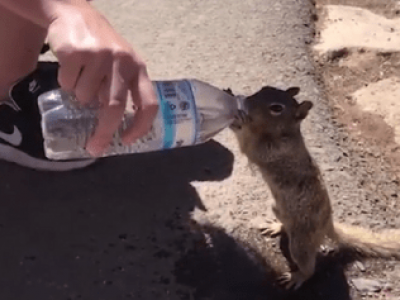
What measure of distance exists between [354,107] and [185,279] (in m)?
1.30

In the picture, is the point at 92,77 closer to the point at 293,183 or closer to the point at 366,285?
the point at 293,183

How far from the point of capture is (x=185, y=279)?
2307 millimetres

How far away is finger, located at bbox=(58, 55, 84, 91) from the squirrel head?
838 mm

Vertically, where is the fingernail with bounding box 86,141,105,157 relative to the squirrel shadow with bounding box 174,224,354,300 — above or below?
above

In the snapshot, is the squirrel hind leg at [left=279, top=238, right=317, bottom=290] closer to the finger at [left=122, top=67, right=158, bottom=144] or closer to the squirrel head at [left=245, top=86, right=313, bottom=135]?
the squirrel head at [left=245, top=86, right=313, bottom=135]

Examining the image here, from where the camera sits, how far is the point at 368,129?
3.10 meters

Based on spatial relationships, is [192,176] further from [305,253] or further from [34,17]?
[34,17]

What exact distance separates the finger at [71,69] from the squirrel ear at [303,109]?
3.03ft

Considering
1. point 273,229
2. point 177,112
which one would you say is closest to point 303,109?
point 273,229

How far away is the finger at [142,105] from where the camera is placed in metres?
1.65

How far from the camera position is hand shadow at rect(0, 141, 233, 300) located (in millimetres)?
2240

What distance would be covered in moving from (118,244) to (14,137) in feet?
1.76

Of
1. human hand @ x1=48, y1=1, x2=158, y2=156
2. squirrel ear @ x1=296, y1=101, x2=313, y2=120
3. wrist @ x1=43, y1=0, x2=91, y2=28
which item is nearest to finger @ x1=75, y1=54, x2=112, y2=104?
human hand @ x1=48, y1=1, x2=158, y2=156

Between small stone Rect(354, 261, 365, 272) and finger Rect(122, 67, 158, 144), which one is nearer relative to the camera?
finger Rect(122, 67, 158, 144)
